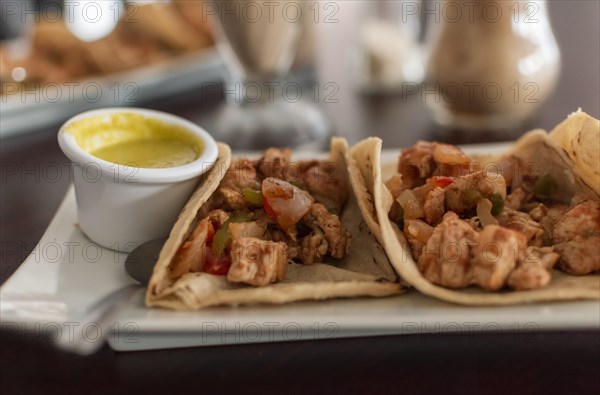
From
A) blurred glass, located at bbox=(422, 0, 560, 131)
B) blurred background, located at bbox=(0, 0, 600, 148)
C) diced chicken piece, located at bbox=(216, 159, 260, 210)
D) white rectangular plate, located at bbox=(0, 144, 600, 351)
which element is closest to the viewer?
white rectangular plate, located at bbox=(0, 144, 600, 351)

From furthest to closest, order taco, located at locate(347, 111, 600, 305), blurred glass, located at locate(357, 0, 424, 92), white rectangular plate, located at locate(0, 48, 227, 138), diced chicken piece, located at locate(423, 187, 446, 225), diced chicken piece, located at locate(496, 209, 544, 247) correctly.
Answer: blurred glass, located at locate(357, 0, 424, 92)
white rectangular plate, located at locate(0, 48, 227, 138)
diced chicken piece, located at locate(423, 187, 446, 225)
diced chicken piece, located at locate(496, 209, 544, 247)
taco, located at locate(347, 111, 600, 305)

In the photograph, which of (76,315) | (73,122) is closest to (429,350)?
(76,315)

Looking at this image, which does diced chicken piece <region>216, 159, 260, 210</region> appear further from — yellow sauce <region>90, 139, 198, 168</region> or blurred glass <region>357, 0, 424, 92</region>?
blurred glass <region>357, 0, 424, 92</region>

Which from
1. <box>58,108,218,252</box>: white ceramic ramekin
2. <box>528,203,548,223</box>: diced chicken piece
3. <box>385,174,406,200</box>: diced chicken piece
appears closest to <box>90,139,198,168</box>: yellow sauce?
<box>58,108,218,252</box>: white ceramic ramekin

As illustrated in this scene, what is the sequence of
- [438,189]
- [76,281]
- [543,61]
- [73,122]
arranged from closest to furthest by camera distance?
[76,281]
[438,189]
[73,122]
[543,61]

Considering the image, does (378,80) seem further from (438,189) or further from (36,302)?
(36,302)

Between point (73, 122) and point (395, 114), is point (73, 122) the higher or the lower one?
the higher one

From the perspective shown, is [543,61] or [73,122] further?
[543,61]

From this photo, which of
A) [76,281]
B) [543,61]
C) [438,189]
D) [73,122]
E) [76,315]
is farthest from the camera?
[543,61]
